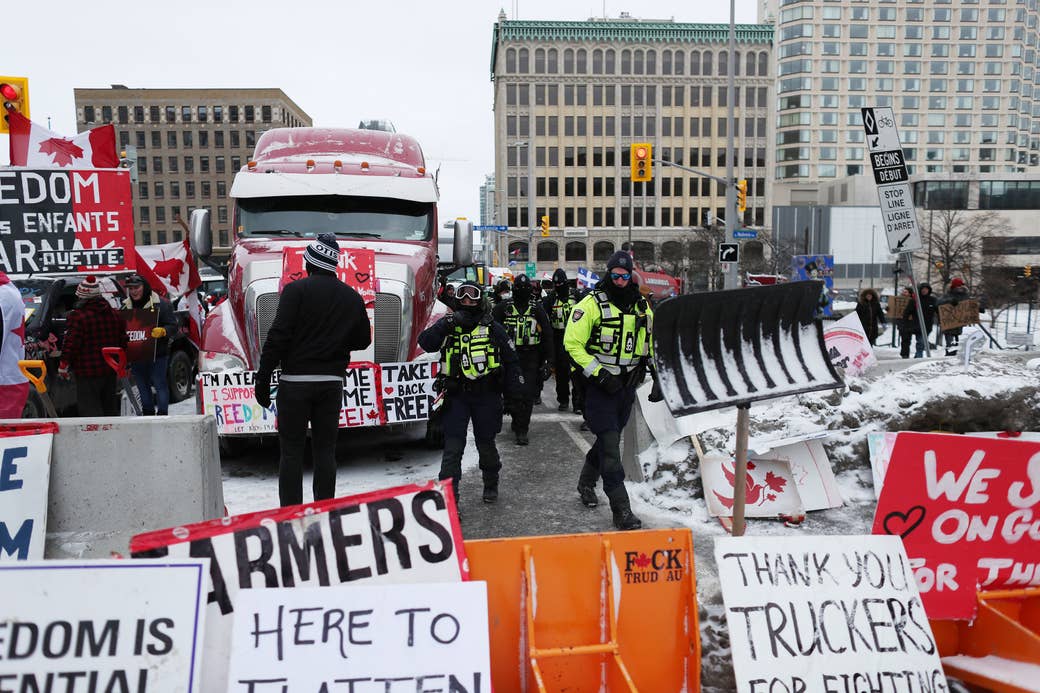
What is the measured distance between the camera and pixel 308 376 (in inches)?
209

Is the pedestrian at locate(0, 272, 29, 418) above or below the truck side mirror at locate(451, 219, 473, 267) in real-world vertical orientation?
below

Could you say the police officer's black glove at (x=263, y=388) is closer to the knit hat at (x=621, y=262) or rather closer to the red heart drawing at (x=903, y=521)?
the knit hat at (x=621, y=262)

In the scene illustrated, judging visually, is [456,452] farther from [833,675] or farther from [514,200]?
[514,200]

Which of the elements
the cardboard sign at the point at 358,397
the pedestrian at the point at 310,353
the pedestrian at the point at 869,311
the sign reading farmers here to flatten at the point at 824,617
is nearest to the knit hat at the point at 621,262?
the pedestrian at the point at 310,353

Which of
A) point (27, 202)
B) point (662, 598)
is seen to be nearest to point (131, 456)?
point (662, 598)

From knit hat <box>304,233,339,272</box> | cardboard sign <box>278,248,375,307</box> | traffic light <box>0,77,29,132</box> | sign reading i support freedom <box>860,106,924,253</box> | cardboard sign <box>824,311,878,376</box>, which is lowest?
cardboard sign <box>824,311,878,376</box>

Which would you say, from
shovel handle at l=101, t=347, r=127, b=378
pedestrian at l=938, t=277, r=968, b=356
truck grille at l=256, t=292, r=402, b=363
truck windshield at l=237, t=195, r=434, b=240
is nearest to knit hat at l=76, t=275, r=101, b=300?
shovel handle at l=101, t=347, r=127, b=378

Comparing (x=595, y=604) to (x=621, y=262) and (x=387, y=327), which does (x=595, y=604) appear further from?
(x=387, y=327)

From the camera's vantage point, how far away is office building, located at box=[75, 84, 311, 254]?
10606 cm

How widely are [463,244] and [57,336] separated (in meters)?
5.33

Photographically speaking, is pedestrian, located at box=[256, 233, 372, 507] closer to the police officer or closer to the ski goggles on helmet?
the ski goggles on helmet

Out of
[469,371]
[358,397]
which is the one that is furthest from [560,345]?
[469,371]

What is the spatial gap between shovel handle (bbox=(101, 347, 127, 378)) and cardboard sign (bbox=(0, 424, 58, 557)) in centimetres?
381

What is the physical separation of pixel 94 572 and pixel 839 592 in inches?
121
